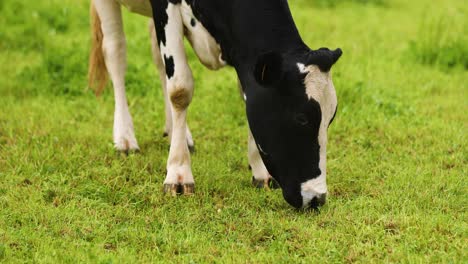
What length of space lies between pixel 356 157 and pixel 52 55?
3.56 metres

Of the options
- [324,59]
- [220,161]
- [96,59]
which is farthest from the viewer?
[96,59]

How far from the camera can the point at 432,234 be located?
15.4 ft

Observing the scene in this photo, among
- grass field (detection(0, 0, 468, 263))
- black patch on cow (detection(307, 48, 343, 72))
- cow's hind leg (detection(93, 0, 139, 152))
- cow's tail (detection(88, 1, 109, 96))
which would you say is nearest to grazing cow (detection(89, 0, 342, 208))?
black patch on cow (detection(307, 48, 343, 72))

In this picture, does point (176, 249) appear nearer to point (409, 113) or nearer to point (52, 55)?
point (409, 113)

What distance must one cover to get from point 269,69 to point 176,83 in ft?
3.66

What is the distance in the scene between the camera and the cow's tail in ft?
23.3

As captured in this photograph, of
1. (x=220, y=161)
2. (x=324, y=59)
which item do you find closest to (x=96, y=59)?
(x=220, y=161)

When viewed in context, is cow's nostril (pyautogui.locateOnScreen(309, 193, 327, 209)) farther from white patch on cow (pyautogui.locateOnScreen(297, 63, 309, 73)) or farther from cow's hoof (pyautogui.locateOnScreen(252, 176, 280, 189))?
cow's hoof (pyautogui.locateOnScreen(252, 176, 280, 189))

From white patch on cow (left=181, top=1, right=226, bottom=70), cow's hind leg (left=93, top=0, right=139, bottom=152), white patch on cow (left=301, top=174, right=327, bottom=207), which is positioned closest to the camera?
white patch on cow (left=301, top=174, right=327, bottom=207)

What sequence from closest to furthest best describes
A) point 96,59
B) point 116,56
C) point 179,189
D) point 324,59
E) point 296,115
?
point 324,59 < point 296,115 < point 179,189 < point 116,56 < point 96,59

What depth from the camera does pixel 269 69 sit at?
186 inches

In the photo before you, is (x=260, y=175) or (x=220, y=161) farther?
(x=220, y=161)

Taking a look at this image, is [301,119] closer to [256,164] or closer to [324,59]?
[324,59]

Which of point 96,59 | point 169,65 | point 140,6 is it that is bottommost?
point 96,59
